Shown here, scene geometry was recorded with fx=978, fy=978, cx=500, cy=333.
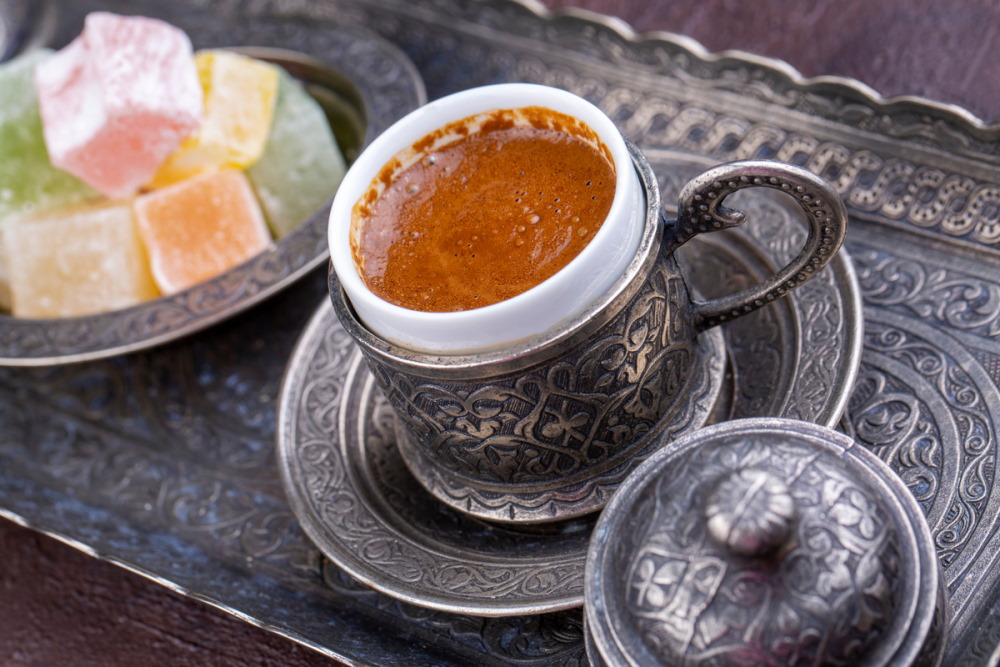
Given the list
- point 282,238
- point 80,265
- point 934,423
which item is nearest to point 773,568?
point 934,423

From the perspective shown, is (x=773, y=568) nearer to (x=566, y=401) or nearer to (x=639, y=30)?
(x=566, y=401)

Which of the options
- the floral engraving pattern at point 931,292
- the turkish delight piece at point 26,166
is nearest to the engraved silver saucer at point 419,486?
the floral engraving pattern at point 931,292

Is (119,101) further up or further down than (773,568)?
further down

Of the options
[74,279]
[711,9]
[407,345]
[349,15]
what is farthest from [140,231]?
[711,9]

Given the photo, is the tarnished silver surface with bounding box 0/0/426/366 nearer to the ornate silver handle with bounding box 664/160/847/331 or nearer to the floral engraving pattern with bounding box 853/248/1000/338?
the ornate silver handle with bounding box 664/160/847/331

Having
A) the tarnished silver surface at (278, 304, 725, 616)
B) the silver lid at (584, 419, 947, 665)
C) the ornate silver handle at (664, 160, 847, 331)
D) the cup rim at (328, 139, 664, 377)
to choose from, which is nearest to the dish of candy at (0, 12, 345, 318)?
the tarnished silver surface at (278, 304, 725, 616)

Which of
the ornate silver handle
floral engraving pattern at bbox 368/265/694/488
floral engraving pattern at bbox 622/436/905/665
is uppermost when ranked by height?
the ornate silver handle

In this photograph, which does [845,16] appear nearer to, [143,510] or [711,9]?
[711,9]
